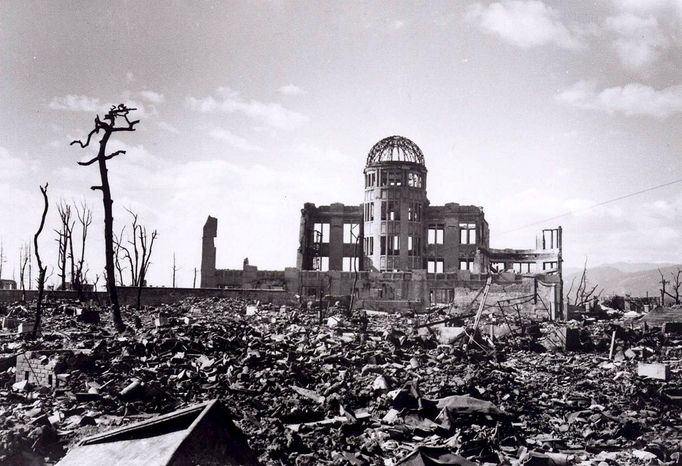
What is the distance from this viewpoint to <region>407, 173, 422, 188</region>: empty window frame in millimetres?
49453

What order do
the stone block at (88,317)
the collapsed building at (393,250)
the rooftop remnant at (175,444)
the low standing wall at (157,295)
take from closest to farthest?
1. the rooftop remnant at (175,444)
2. the stone block at (88,317)
3. the low standing wall at (157,295)
4. the collapsed building at (393,250)

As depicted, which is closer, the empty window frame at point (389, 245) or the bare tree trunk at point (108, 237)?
the bare tree trunk at point (108, 237)

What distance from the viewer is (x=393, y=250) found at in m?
49.4

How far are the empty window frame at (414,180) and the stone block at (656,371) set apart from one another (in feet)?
124

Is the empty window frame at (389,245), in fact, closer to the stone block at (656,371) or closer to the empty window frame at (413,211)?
the empty window frame at (413,211)

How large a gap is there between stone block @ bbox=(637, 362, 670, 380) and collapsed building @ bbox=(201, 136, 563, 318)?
2704cm

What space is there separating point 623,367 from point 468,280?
28.2m

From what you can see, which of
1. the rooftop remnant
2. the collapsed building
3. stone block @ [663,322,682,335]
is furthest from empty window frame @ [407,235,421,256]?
the rooftop remnant

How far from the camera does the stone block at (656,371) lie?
39.1 feet

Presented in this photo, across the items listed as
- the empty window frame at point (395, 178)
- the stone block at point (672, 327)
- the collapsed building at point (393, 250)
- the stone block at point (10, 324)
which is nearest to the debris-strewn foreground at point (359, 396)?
the stone block at point (10, 324)

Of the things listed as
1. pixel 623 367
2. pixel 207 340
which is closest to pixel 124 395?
pixel 207 340

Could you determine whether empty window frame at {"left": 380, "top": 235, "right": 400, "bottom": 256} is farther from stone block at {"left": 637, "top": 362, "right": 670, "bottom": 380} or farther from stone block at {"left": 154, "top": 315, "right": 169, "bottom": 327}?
stone block at {"left": 637, "top": 362, "right": 670, "bottom": 380}

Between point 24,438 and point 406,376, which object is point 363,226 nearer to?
point 406,376

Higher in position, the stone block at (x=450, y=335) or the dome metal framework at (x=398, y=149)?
the dome metal framework at (x=398, y=149)
